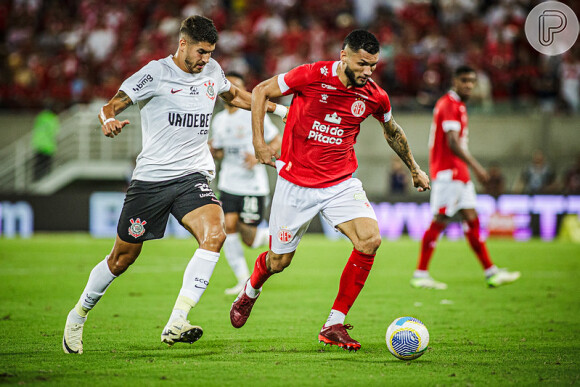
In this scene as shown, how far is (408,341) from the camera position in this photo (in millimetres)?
5730

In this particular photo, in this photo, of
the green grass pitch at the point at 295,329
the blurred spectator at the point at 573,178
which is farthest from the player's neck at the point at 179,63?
the blurred spectator at the point at 573,178

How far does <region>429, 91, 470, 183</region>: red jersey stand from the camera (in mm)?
10461

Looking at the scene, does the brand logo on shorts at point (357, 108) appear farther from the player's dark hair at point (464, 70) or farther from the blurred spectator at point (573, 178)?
the blurred spectator at point (573, 178)

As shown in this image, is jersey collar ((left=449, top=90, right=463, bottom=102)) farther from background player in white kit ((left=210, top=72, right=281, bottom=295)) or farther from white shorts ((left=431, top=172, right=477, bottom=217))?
background player in white kit ((left=210, top=72, right=281, bottom=295))

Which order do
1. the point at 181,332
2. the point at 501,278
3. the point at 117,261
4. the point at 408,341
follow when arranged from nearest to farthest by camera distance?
the point at 181,332, the point at 408,341, the point at 117,261, the point at 501,278

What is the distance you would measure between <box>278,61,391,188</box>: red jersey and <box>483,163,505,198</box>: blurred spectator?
13.4m

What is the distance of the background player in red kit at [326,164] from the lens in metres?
6.41

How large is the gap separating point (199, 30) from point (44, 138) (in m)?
17.2

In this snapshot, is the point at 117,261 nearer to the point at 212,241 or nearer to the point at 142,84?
the point at 212,241

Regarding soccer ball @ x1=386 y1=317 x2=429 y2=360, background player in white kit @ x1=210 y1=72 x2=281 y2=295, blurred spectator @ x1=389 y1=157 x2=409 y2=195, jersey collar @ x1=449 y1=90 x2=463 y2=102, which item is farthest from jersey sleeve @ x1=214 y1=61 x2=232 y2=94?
blurred spectator @ x1=389 y1=157 x2=409 y2=195

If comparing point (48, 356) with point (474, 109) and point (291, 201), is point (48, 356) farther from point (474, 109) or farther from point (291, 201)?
point (474, 109)

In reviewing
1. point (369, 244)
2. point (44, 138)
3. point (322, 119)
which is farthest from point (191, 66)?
point (44, 138)

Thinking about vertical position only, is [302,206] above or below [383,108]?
below
